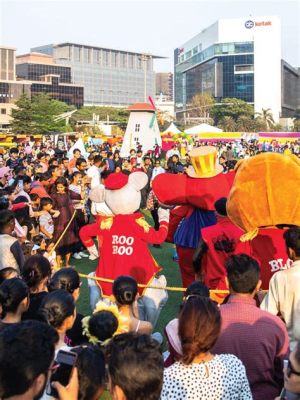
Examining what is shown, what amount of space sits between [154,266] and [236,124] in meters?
76.4

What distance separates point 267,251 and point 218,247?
0.42 metres

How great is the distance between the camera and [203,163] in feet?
20.2

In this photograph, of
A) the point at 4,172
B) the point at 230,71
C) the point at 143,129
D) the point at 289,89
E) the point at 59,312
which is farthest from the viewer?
the point at 289,89

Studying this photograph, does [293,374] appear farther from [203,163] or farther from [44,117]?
[44,117]

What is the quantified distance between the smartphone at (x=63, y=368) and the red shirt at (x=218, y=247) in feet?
9.29

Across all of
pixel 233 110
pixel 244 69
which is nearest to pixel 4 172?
pixel 233 110

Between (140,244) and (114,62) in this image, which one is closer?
(140,244)

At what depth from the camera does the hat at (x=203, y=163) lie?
241 inches

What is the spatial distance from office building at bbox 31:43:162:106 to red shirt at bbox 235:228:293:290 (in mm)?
146614

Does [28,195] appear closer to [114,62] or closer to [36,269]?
[36,269]

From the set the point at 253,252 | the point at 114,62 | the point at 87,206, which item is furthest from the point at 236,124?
the point at 114,62

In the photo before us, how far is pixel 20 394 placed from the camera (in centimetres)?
222

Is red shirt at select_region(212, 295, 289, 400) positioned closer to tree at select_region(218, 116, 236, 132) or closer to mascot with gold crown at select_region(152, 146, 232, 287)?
mascot with gold crown at select_region(152, 146, 232, 287)

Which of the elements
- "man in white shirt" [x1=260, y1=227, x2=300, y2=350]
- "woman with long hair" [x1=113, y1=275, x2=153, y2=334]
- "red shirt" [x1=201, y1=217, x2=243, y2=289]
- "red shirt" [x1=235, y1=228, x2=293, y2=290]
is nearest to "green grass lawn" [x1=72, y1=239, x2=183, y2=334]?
"red shirt" [x1=201, y1=217, x2=243, y2=289]
